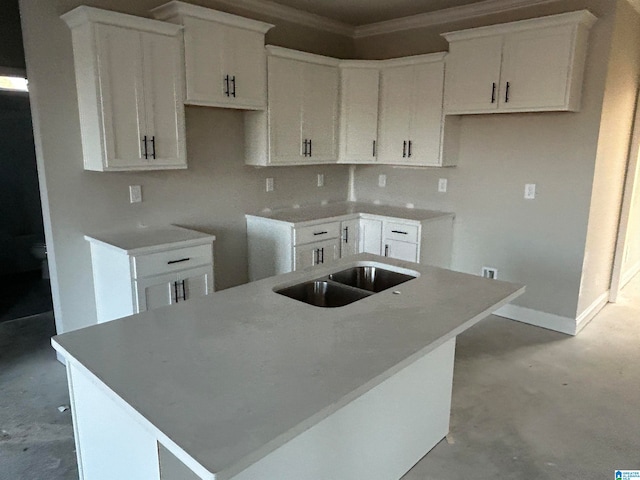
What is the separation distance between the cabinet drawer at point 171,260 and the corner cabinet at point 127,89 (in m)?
0.61

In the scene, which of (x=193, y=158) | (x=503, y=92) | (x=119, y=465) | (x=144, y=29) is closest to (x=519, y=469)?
(x=119, y=465)

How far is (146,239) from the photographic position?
3186 mm

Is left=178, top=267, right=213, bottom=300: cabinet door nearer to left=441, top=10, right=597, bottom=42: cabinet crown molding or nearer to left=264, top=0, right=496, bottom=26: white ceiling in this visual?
left=264, top=0, right=496, bottom=26: white ceiling

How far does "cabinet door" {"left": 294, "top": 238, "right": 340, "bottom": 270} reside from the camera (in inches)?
156

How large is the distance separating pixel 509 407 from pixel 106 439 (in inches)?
89.1

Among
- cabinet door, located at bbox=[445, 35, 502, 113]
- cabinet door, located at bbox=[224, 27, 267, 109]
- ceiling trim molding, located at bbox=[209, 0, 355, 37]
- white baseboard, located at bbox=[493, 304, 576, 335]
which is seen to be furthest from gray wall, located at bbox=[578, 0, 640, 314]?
cabinet door, located at bbox=[224, 27, 267, 109]

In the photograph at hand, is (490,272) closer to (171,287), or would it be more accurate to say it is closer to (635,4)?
(635,4)

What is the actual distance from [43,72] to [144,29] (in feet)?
2.23

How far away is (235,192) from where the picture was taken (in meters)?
4.08

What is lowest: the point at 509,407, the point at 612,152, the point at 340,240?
the point at 509,407

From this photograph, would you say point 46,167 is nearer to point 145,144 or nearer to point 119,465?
point 145,144

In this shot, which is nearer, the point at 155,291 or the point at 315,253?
the point at 155,291

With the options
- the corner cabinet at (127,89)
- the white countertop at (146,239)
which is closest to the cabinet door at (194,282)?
the white countertop at (146,239)

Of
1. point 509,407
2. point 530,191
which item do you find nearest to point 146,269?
point 509,407
